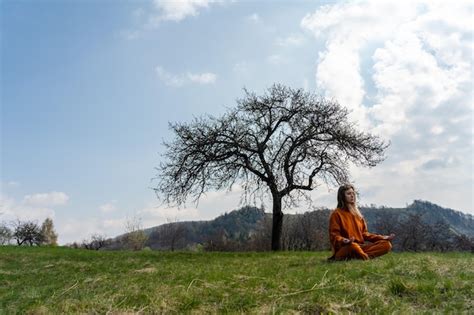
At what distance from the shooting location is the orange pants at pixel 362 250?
28.4ft

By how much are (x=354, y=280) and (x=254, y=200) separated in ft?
52.4

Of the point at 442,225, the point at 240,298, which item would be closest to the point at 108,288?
the point at 240,298

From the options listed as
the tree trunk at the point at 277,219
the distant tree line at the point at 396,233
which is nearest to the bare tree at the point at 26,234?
the distant tree line at the point at 396,233

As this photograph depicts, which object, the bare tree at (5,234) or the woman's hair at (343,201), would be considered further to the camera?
the bare tree at (5,234)

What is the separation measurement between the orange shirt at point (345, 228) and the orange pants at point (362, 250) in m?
0.16

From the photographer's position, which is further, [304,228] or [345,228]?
[304,228]

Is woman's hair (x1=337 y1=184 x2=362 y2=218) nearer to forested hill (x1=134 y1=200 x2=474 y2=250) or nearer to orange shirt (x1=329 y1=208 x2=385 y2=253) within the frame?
orange shirt (x1=329 y1=208 x2=385 y2=253)

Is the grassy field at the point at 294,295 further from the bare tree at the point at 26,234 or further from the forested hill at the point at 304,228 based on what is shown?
the bare tree at the point at 26,234

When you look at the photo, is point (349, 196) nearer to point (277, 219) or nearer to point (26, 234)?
point (277, 219)

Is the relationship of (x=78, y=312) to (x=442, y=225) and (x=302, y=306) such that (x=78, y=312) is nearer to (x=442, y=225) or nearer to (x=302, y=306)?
(x=302, y=306)

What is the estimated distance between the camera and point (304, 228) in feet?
196

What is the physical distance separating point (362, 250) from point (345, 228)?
60 cm

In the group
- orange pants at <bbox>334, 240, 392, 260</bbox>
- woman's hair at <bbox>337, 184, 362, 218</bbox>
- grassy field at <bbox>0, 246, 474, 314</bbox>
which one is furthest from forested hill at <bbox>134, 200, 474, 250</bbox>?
grassy field at <bbox>0, 246, 474, 314</bbox>


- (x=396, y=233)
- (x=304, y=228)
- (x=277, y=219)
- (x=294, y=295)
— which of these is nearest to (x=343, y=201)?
(x=294, y=295)
